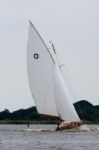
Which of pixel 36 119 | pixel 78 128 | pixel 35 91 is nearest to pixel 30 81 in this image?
pixel 35 91

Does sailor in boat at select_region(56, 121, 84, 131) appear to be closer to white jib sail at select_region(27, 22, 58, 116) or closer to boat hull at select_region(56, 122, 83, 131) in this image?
boat hull at select_region(56, 122, 83, 131)

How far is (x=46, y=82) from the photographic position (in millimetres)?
106938

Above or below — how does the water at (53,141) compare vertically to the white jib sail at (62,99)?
below

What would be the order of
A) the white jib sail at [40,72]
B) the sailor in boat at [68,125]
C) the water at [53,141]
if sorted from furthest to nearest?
the white jib sail at [40,72], the sailor in boat at [68,125], the water at [53,141]

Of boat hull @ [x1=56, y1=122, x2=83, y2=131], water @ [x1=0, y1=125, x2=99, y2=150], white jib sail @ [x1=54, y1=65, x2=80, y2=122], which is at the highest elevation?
white jib sail @ [x1=54, y1=65, x2=80, y2=122]

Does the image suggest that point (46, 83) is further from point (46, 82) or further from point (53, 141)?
point (53, 141)

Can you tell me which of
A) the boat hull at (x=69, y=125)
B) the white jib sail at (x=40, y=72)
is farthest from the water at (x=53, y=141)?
the white jib sail at (x=40, y=72)

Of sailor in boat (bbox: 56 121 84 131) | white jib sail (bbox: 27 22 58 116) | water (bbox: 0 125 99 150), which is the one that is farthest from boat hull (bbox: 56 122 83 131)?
white jib sail (bbox: 27 22 58 116)

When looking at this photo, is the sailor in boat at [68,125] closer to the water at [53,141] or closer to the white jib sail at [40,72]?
the water at [53,141]

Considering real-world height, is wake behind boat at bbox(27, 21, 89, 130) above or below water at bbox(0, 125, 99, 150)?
above

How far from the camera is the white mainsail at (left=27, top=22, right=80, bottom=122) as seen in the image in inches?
4178

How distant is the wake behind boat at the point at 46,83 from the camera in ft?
348

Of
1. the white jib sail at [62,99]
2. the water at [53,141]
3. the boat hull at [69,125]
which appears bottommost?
Result: the water at [53,141]

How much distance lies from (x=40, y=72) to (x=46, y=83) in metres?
1.50
